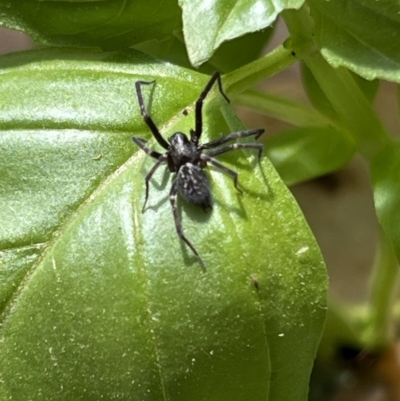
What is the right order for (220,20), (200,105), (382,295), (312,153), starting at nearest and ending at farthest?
(220,20) < (200,105) < (312,153) < (382,295)

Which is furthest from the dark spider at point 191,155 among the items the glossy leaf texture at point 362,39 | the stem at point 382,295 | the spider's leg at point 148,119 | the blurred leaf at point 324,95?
the stem at point 382,295

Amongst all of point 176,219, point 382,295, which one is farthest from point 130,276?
point 382,295

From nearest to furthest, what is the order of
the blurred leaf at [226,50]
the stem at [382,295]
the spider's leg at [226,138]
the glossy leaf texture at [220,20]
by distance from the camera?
1. the glossy leaf texture at [220,20]
2. the spider's leg at [226,138]
3. the blurred leaf at [226,50]
4. the stem at [382,295]

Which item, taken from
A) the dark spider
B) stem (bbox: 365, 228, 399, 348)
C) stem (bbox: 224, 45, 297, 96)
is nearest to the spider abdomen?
the dark spider

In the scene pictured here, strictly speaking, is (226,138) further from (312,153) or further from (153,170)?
(312,153)

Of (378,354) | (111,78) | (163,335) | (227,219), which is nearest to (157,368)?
(163,335)

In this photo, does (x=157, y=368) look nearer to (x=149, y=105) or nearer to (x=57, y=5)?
(x=149, y=105)

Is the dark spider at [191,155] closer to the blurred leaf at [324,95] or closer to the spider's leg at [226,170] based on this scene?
the spider's leg at [226,170]

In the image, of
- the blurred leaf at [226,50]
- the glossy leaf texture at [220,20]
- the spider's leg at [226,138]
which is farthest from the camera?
the blurred leaf at [226,50]
